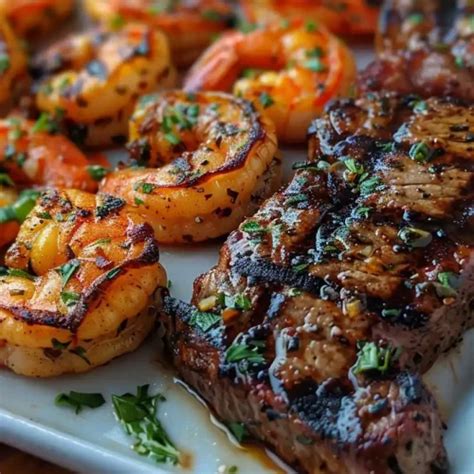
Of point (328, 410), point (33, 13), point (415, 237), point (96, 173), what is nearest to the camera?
point (328, 410)

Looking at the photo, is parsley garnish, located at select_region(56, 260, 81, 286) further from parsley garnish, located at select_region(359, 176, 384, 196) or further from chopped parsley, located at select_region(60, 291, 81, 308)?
parsley garnish, located at select_region(359, 176, 384, 196)

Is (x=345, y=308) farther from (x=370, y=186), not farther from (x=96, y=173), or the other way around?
(x=96, y=173)

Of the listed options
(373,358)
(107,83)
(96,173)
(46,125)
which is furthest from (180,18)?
(373,358)

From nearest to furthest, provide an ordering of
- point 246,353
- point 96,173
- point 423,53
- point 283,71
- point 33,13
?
point 246,353
point 96,173
point 423,53
point 283,71
point 33,13

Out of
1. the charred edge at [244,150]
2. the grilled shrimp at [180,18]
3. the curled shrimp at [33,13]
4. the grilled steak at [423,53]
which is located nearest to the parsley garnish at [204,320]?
the charred edge at [244,150]

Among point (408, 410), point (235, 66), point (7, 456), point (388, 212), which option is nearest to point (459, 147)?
point (388, 212)

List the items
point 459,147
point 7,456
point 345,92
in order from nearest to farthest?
point 7,456, point 459,147, point 345,92

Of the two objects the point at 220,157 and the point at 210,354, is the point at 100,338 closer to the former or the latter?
the point at 210,354

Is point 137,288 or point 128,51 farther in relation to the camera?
point 128,51
